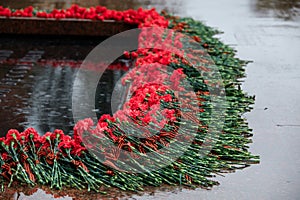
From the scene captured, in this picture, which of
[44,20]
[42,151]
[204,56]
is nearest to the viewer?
[42,151]

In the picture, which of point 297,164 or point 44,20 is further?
point 44,20

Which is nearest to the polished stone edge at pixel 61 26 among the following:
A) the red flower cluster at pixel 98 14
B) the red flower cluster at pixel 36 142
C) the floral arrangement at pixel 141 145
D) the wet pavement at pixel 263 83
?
the red flower cluster at pixel 98 14

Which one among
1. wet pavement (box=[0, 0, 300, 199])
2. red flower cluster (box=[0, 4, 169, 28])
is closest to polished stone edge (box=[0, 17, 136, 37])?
red flower cluster (box=[0, 4, 169, 28])

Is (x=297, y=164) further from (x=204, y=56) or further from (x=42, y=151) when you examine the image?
(x=204, y=56)

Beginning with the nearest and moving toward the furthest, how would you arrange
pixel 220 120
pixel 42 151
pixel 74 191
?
1. pixel 74 191
2. pixel 42 151
3. pixel 220 120

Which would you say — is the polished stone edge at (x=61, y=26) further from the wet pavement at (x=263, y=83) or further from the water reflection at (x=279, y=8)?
the water reflection at (x=279, y=8)

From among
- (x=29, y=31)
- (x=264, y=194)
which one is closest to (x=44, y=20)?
(x=29, y=31)

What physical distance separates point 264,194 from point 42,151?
1.35 m

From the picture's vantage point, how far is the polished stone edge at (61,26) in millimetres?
8094

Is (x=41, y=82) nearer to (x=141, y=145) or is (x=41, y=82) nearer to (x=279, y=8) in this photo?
(x=141, y=145)

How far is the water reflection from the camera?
9.36 m

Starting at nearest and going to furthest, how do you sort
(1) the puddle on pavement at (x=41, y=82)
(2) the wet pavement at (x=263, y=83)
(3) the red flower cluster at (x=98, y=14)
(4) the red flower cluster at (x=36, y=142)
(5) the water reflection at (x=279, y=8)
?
(2) the wet pavement at (x=263, y=83), (4) the red flower cluster at (x=36, y=142), (1) the puddle on pavement at (x=41, y=82), (3) the red flower cluster at (x=98, y=14), (5) the water reflection at (x=279, y=8)

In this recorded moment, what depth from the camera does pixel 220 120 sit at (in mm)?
5125

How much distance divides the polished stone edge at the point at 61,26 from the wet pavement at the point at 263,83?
0.60 meters
